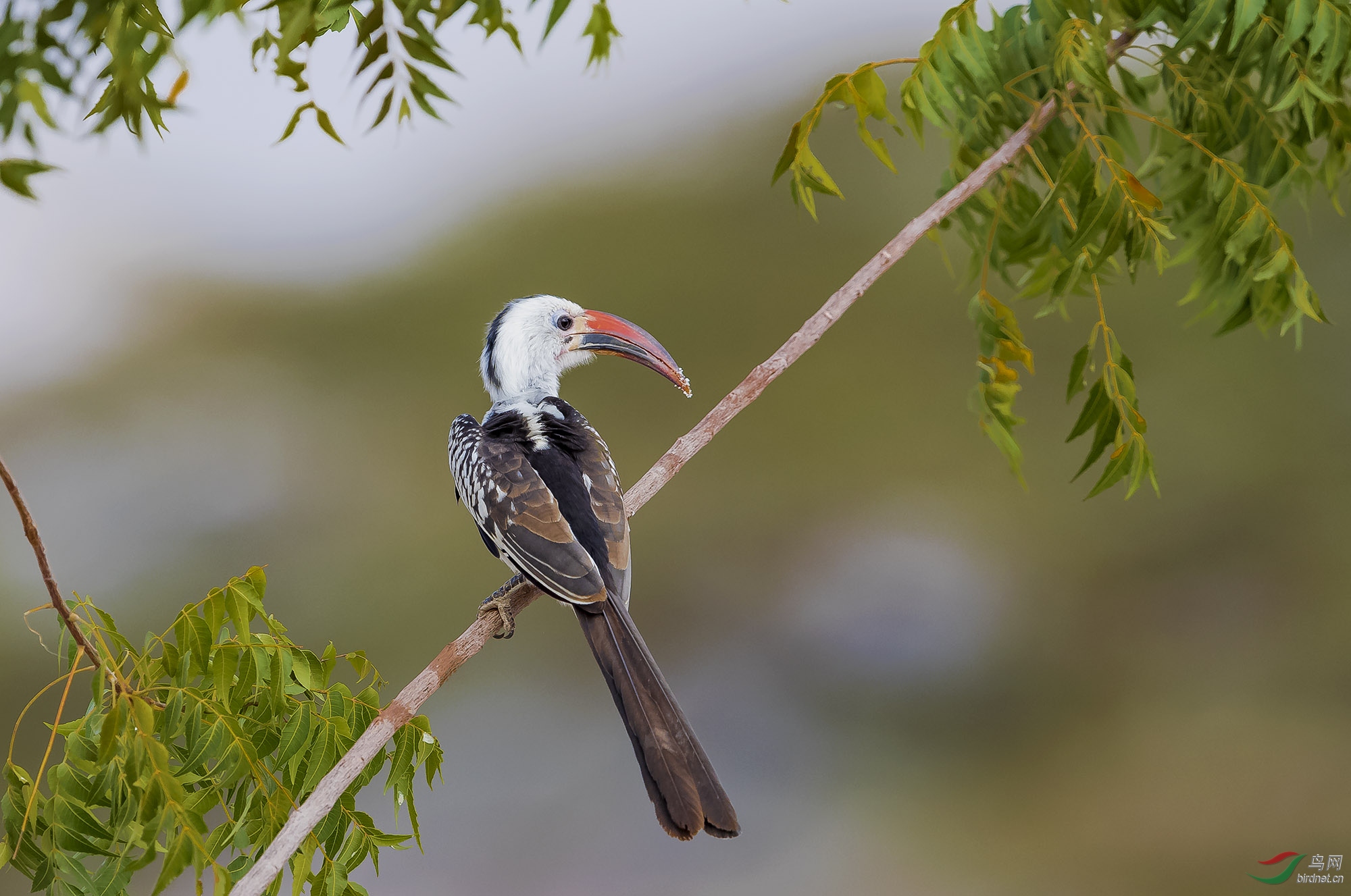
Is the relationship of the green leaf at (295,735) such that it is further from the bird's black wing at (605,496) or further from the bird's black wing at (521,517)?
the bird's black wing at (605,496)

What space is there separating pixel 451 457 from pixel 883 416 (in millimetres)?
6337

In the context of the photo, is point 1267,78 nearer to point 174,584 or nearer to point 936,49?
point 936,49

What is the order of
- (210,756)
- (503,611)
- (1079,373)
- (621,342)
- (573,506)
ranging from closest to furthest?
(210,756) → (503,611) → (573,506) → (1079,373) → (621,342)

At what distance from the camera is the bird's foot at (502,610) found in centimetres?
260

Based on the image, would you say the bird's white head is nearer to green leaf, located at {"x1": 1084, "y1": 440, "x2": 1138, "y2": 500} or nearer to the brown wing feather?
the brown wing feather

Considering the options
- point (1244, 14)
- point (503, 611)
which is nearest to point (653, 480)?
point (503, 611)

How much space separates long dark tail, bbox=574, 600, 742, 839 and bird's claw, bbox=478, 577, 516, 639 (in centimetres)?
39

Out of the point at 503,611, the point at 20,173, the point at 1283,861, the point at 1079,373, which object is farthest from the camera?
the point at 1283,861

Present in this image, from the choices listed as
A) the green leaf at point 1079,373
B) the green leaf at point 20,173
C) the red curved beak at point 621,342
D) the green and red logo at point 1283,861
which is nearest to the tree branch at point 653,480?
the red curved beak at point 621,342

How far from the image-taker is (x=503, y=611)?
2.59m

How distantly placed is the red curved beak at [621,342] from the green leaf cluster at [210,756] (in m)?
1.32

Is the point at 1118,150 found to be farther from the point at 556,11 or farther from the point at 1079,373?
the point at 556,11

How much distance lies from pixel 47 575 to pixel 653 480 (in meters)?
1.46

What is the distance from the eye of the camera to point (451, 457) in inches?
121
